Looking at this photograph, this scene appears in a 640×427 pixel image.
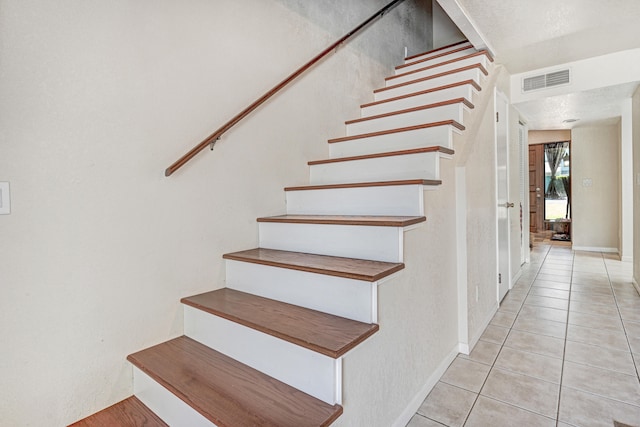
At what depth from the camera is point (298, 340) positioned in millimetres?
1219

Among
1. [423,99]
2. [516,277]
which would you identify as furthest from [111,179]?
[516,277]

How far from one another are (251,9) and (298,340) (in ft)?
6.54

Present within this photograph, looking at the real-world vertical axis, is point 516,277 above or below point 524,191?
below

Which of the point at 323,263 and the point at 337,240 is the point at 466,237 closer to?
the point at 337,240

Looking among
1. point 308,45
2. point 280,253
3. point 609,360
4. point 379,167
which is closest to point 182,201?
point 280,253

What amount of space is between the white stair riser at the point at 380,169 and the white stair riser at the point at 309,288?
912mm

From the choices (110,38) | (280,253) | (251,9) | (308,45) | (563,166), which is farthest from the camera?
(563,166)

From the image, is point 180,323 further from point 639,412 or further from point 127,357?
point 639,412

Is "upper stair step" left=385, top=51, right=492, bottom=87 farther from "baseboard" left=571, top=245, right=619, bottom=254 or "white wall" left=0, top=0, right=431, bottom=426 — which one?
"baseboard" left=571, top=245, right=619, bottom=254

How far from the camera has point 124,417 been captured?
1.42 metres

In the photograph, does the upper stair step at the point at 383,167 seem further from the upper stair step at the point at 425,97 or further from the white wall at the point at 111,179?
the upper stair step at the point at 425,97

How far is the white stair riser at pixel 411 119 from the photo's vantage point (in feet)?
7.57

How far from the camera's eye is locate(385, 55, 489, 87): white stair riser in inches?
115

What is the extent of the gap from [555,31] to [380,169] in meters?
2.06
